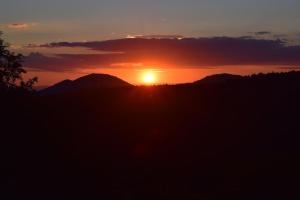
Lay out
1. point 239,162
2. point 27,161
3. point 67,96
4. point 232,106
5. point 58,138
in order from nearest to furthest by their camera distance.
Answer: point 239,162 < point 27,161 < point 58,138 < point 232,106 < point 67,96

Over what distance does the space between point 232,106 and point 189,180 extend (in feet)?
44.0

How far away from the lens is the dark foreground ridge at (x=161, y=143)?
73.5 ft

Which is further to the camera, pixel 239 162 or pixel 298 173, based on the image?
pixel 239 162

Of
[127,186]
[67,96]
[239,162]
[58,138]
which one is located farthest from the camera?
[67,96]

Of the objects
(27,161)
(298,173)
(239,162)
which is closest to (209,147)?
(239,162)

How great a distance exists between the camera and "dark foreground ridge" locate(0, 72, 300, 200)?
22391mm

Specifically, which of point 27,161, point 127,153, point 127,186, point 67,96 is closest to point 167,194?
point 127,186

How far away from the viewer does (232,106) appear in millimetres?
35844

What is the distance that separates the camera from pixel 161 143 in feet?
95.6

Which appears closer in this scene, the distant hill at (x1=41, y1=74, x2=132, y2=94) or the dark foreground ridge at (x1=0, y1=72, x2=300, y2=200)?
the dark foreground ridge at (x1=0, y1=72, x2=300, y2=200)

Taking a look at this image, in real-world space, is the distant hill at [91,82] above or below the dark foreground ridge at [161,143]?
below

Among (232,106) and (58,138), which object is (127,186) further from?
(232,106)

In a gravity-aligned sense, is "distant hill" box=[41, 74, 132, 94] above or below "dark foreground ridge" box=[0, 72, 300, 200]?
below

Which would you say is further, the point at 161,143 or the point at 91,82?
the point at 91,82
